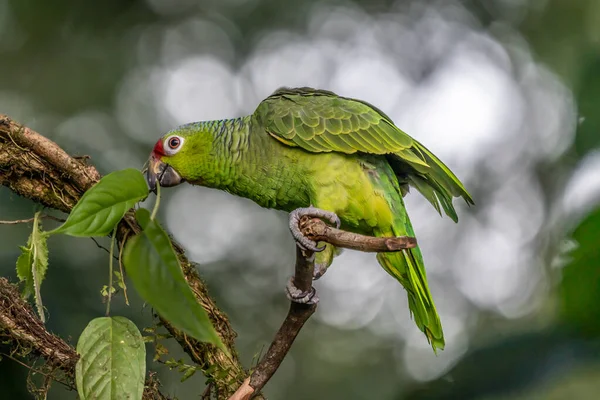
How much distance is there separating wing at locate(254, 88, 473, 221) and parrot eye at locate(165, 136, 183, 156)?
0.47 metres

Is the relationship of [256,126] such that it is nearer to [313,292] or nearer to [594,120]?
[313,292]

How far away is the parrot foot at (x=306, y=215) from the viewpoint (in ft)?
7.06

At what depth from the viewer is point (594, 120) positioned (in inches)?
67.4

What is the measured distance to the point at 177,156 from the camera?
3055 mm

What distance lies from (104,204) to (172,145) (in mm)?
1422

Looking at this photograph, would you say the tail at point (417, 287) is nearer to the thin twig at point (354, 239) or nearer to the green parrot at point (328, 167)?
the green parrot at point (328, 167)

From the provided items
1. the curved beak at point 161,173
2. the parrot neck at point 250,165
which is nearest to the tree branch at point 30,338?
the curved beak at point 161,173

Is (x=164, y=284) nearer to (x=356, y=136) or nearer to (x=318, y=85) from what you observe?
(x=356, y=136)

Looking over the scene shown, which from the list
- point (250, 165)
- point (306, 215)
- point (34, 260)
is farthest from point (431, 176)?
point (34, 260)

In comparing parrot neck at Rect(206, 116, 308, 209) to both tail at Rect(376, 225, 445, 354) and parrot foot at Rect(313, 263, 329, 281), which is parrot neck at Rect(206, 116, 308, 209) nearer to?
parrot foot at Rect(313, 263, 329, 281)

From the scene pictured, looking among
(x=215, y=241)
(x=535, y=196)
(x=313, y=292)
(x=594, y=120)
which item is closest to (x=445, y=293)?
(x=535, y=196)

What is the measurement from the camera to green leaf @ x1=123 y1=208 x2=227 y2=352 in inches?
53.4

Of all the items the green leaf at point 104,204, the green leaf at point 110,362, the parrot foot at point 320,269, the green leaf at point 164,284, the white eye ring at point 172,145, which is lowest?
the green leaf at point 110,362

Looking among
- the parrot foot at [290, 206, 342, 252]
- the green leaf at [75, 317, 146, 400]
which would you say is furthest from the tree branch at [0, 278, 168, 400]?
the parrot foot at [290, 206, 342, 252]
